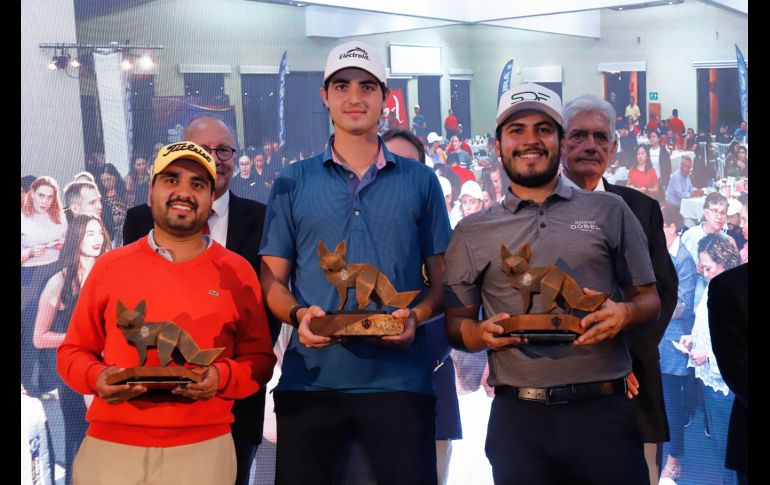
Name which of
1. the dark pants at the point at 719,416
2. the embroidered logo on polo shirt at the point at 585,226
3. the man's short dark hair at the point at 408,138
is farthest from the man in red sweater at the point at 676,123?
the embroidered logo on polo shirt at the point at 585,226

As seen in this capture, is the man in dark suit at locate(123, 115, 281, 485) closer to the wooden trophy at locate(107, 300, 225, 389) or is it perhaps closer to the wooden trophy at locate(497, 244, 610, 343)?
the wooden trophy at locate(107, 300, 225, 389)

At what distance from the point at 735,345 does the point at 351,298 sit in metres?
1.51

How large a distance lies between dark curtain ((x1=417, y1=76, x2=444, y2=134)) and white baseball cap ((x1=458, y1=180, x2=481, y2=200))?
0.38 metres

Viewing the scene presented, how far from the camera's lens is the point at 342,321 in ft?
9.18

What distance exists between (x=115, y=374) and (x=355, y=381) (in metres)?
0.80

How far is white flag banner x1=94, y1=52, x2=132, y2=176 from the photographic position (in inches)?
199

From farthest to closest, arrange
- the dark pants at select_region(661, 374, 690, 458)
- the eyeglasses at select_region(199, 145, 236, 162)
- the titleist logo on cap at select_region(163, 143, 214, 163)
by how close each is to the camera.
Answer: the dark pants at select_region(661, 374, 690, 458) < the eyeglasses at select_region(199, 145, 236, 162) < the titleist logo on cap at select_region(163, 143, 214, 163)

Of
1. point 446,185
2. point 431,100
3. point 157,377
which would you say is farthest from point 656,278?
point 431,100

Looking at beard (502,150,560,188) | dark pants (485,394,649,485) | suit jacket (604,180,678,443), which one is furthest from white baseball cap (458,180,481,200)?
dark pants (485,394,649,485)

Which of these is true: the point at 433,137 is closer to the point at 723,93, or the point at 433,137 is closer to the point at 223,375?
the point at 723,93

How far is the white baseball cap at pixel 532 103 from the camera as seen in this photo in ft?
Result: 10.1

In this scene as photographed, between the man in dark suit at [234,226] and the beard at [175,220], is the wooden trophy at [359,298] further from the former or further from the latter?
the man in dark suit at [234,226]
